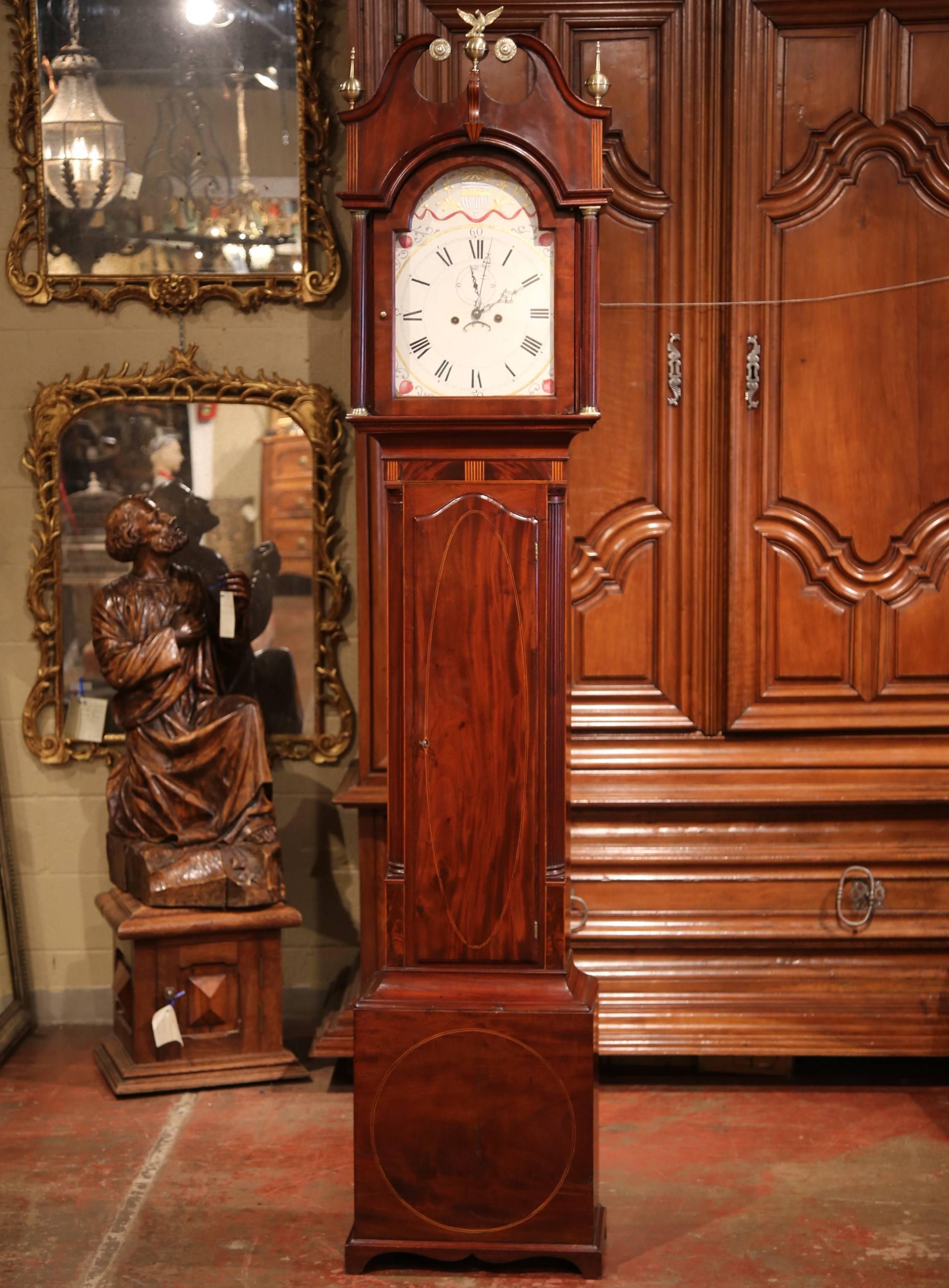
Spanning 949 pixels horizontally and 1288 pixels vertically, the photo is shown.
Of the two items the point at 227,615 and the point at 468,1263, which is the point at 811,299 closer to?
the point at 227,615

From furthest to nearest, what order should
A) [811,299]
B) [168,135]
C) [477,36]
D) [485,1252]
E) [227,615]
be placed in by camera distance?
[168,135] → [227,615] → [811,299] → [485,1252] → [477,36]

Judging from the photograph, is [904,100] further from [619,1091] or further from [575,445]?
[619,1091]

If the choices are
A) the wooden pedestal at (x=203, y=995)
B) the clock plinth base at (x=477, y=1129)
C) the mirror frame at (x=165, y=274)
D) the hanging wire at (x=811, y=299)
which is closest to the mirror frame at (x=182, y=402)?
the mirror frame at (x=165, y=274)

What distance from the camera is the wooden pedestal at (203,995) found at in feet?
11.6

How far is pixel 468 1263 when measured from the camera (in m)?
2.71

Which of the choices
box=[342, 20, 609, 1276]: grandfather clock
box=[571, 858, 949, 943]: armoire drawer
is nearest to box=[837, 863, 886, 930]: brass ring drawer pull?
box=[571, 858, 949, 943]: armoire drawer

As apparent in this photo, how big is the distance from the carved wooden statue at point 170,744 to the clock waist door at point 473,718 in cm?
107

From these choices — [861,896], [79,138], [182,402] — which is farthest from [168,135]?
[861,896]

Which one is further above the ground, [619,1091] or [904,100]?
[904,100]

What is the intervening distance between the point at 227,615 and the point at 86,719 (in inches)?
24.1

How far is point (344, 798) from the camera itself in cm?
350

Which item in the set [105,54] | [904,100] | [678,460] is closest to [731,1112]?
[678,460]

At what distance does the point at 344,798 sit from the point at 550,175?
1.64 m

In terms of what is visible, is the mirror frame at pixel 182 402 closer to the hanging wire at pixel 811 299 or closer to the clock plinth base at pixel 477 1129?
the hanging wire at pixel 811 299
